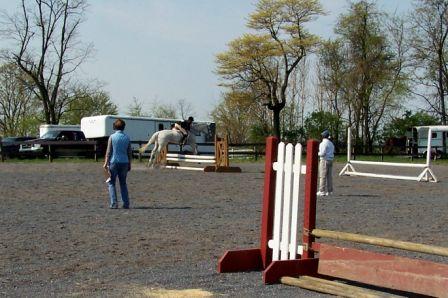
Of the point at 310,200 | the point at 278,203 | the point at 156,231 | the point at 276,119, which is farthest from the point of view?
the point at 276,119

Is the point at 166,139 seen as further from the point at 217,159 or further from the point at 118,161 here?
the point at 118,161

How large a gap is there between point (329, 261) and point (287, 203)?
832 mm

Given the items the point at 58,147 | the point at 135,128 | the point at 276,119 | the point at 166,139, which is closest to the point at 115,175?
the point at 166,139

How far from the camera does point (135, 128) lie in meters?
44.5

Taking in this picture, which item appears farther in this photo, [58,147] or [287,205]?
[58,147]

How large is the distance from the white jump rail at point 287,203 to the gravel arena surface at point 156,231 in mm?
428

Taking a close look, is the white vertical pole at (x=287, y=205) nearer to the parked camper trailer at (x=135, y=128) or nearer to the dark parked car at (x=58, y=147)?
the dark parked car at (x=58, y=147)

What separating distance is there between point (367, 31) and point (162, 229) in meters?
45.9

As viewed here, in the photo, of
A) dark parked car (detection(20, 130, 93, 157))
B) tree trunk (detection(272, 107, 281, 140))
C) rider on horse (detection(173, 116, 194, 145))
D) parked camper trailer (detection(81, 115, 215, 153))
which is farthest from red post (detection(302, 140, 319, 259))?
tree trunk (detection(272, 107, 281, 140))

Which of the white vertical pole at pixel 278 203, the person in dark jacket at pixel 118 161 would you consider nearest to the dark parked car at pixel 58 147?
the person in dark jacket at pixel 118 161

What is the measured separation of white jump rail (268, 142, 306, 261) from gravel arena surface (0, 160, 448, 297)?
0.43 metres

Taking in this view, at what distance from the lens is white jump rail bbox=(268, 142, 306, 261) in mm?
7090

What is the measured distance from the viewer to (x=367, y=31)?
2100 inches

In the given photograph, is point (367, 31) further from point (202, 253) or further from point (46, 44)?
point (202, 253)
